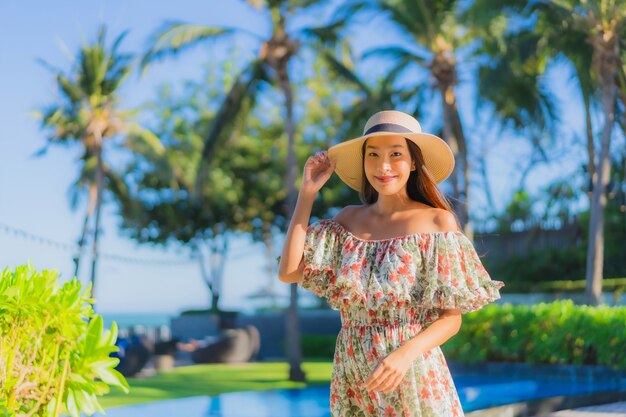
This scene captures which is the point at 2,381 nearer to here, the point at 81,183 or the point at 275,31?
the point at 275,31

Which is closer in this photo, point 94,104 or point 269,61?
point 269,61

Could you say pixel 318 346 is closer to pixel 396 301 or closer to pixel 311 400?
pixel 311 400

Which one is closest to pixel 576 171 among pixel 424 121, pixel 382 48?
pixel 424 121

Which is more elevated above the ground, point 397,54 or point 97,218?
point 397,54

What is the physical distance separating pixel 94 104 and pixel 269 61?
8.31 m

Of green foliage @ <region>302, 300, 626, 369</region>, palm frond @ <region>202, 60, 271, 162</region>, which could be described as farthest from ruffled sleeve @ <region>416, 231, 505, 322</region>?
palm frond @ <region>202, 60, 271, 162</region>

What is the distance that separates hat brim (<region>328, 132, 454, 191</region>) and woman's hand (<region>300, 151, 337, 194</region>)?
0.10 feet

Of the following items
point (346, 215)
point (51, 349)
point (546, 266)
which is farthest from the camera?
point (546, 266)

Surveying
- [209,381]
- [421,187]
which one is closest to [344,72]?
[209,381]

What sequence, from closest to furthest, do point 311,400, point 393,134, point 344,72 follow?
point 393,134, point 311,400, point 344,72

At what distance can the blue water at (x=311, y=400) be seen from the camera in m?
11.7

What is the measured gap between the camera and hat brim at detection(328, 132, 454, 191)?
2719 millimetres

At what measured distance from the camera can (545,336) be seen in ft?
41.9

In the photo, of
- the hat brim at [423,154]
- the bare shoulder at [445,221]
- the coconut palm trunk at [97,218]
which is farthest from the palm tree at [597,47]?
the bare shoulder at [445,221]
